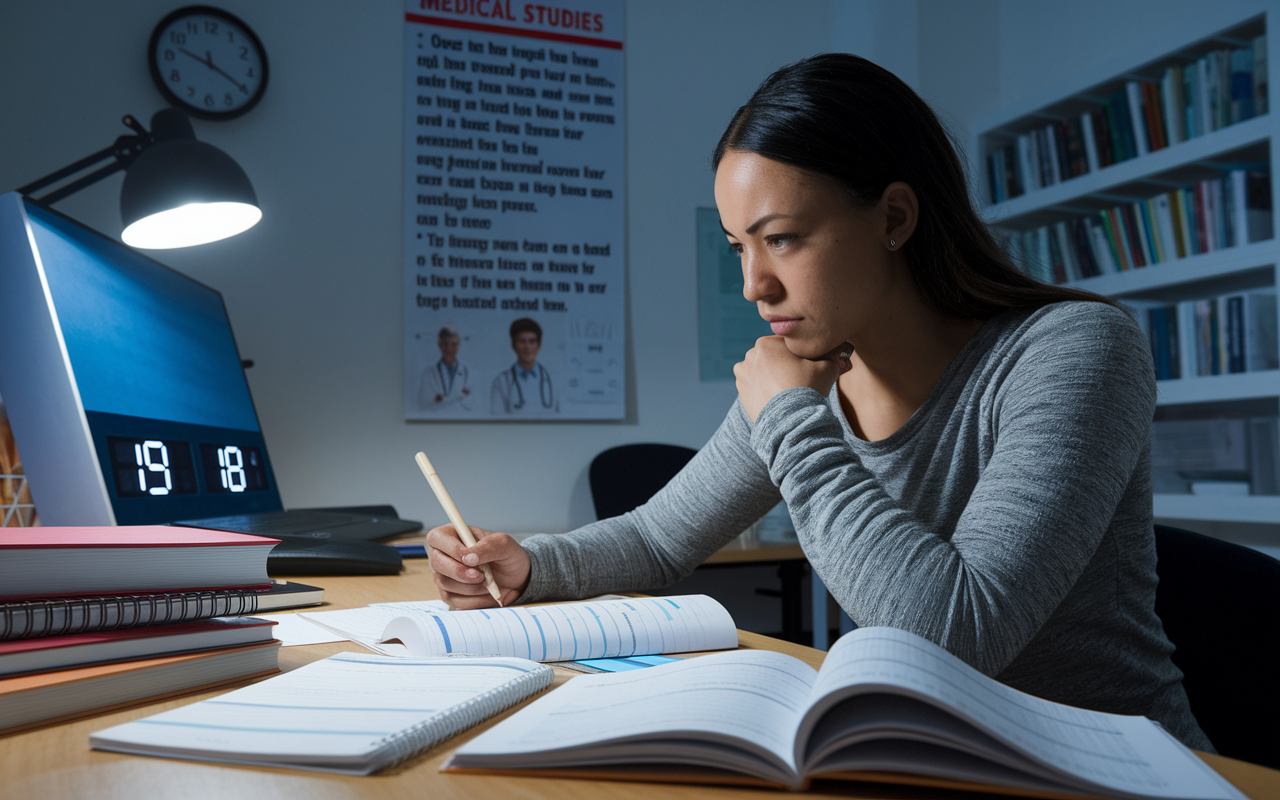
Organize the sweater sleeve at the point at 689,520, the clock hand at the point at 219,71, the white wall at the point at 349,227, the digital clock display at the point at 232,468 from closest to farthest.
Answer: the sweater sleeve at the point at 689,520 < the digital clock display at the point at 232,468 < the white wall at the point at 349,227 < the clock hand at the point at 219,71

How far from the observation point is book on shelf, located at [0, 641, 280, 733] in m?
0.47

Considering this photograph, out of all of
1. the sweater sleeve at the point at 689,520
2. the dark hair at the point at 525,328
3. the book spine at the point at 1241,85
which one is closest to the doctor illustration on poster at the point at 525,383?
the dark hair at the point at 525,328

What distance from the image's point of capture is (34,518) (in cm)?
105

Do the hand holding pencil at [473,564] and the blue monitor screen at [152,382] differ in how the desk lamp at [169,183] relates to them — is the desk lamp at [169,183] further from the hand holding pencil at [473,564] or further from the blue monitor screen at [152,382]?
the hand holding pencil at [473,564]

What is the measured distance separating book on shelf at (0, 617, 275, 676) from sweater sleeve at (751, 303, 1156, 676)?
45 cm

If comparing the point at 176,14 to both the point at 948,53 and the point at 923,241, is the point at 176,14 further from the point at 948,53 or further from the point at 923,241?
the point at 948,53

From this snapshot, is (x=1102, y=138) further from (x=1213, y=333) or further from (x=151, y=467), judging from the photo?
(x=151, y=467)

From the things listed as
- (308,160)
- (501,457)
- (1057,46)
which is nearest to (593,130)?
(308,160)

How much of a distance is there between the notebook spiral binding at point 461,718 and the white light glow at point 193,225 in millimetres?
1323

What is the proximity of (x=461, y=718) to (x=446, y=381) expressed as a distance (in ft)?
6.96

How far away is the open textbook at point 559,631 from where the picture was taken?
0.68m

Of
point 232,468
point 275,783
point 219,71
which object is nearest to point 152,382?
point 232,468

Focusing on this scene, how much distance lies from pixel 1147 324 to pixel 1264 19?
0.81 m

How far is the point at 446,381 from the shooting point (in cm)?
253
